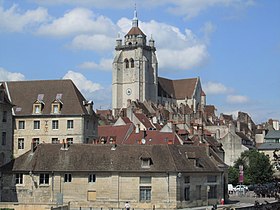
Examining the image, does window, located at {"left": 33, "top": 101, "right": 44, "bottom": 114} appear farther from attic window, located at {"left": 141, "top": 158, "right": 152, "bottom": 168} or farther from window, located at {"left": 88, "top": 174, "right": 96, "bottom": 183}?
attic window, located at {"left": 141, "top": 158, "right": 152, "bottom": 168}

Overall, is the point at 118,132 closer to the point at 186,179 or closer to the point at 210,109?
the point at 186,179

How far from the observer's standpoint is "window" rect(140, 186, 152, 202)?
52.3 meters

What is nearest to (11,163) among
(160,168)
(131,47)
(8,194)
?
(8,194)

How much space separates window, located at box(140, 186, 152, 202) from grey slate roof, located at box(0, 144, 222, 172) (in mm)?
1611

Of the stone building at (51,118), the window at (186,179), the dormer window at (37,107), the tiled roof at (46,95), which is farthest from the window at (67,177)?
the dormer window at (37,107)

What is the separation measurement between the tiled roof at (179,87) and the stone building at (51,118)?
111918 millimetres

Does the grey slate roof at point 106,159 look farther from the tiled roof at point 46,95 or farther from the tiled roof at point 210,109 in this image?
the tiled roof at point 210,109

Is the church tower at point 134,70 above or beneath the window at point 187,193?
above

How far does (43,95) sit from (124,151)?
63.3ft

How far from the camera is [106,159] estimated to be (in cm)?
5431

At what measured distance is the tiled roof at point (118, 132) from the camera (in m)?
79.7

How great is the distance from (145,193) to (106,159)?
495 centimetres

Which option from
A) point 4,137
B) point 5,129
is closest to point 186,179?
point 4,137

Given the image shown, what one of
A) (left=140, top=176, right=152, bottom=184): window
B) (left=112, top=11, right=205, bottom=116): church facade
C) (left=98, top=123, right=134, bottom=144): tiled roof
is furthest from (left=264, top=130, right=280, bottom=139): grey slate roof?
(left=140, top=176, right=152, bottom=184): window
